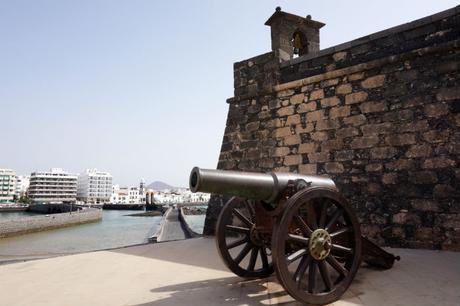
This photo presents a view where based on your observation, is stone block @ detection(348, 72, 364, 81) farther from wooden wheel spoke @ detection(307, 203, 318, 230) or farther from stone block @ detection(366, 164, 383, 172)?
wooden wheel spoke @ detection(307, 203, 318, 230)

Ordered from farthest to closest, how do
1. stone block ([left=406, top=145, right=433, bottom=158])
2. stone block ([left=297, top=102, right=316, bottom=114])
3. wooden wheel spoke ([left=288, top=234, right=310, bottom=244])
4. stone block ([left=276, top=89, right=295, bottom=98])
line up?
stone block ([left=276, top=89, right=295, bottom=98])
stone block ([left=297, top=102, right=316, bottom=114])
stone block ([left=406, top=145, right=433, bottom=158])
wooden wheel spoke ([left=288, top=234, right=310, bottom=244])

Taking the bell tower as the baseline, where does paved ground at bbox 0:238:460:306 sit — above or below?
below

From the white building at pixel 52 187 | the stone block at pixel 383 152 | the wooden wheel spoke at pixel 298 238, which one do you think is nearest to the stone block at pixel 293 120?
the stone block at pixel 383 152

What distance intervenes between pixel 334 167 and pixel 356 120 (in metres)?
0.84

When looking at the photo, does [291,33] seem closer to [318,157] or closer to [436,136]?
[318,157]

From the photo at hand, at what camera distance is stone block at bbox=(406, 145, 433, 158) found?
4648mm

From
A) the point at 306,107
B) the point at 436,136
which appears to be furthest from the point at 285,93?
the point at 436,136

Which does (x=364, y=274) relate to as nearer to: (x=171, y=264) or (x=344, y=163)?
(x=171, y=264)

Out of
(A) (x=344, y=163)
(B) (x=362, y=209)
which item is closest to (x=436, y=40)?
(A) (x=344, y=163)

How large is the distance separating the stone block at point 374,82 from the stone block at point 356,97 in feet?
0.42

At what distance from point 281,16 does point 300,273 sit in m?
6.05

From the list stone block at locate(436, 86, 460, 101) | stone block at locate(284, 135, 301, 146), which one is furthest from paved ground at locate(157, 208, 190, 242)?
stone block at locate(436, 86, 460, 101)

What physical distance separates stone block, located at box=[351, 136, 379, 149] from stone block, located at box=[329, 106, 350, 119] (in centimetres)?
48

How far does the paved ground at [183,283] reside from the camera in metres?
2.55
